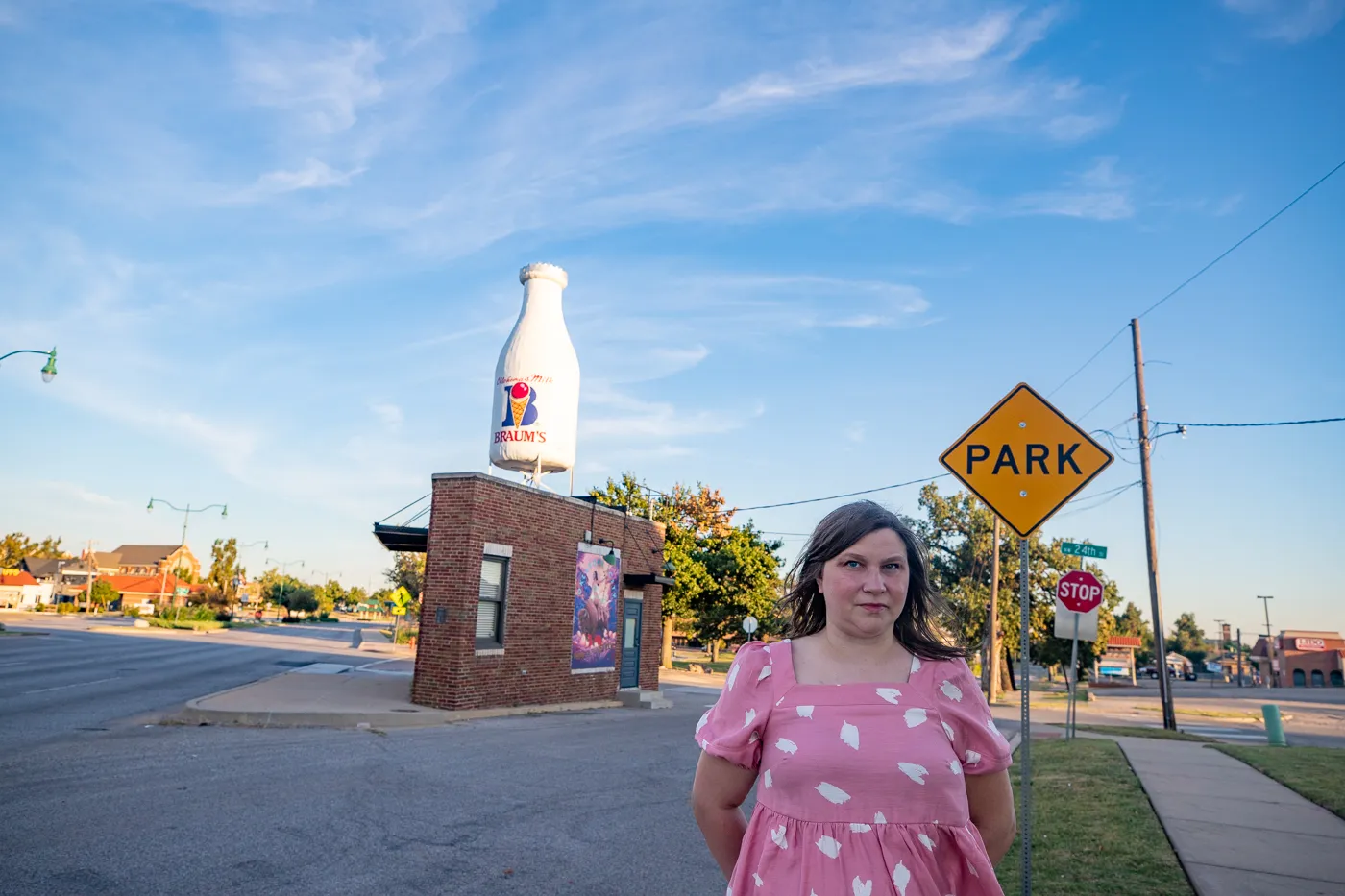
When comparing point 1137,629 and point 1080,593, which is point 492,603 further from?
point 1137,629

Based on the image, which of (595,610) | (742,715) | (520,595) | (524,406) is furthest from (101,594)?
(742,715)

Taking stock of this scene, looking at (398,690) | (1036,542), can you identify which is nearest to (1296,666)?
(1036,542)

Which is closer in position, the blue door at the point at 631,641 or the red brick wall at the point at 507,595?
the red brick wall at the point at 507,595

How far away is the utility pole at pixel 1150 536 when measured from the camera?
1864cm

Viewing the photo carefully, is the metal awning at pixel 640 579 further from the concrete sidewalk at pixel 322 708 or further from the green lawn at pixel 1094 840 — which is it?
the green lawn at pixel 1094 840

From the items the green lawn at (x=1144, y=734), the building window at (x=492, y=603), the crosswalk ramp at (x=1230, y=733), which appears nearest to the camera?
the building window at (x=492, y=603)

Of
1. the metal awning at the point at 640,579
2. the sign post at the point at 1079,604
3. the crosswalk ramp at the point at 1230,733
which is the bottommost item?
the crosswalk ramp at the point at 1230,733

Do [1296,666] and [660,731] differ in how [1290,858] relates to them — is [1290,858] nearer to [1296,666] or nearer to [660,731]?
[660,731]

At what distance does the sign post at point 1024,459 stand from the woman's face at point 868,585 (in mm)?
3518

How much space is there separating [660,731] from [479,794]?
6941 millimetres

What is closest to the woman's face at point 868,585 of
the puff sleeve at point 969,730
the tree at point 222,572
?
the puff sleeve at point 969,730

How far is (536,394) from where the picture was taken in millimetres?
18422

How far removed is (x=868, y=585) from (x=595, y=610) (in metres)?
17.8

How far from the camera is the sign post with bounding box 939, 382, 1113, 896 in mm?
5656
